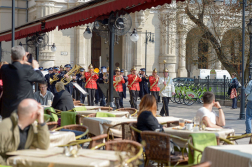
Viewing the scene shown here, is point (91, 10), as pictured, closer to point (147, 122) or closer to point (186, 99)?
point (147, 122)

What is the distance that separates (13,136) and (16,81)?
1611 mm

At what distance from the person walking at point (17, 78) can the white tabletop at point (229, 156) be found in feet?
9.09

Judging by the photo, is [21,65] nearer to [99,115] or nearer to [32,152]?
[32,152]

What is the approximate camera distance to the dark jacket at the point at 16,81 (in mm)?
5531

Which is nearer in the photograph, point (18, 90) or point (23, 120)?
point (23, 120)

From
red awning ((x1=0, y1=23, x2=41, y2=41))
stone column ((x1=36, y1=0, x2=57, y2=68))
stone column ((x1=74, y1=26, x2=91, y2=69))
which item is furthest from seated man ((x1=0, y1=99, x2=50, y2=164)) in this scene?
stone column ((x1=74, y1=26, x2=91, y2=69))

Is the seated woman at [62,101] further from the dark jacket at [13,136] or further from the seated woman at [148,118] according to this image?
the dark jacket at [13,136]

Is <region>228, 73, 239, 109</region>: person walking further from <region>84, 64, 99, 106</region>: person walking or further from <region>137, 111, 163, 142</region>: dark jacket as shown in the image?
<region>137, 111, 163, 142</region>: dark jacket

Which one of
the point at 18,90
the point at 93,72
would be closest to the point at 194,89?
the point at 93,72

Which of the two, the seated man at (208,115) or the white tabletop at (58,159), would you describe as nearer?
the white tabletop at (58,159)

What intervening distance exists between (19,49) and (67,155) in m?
2.21

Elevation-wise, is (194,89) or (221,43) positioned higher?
(221,43)

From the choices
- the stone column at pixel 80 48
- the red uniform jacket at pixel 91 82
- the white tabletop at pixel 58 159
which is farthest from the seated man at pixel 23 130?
the stone column at pixel 80 48

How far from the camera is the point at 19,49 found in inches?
218
